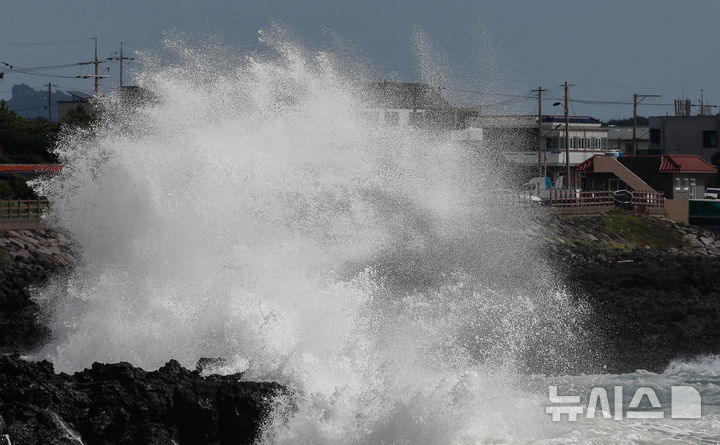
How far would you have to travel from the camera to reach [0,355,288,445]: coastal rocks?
14.3 m

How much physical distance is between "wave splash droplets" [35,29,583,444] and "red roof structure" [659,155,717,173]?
3676cm

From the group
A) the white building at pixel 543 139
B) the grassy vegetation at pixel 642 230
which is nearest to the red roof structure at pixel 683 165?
the grassy vegetation at pixel 642 230

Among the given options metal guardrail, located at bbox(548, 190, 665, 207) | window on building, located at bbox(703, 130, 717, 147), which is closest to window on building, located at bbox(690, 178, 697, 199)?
metal guardrail, located at bbox(548, 190, 665, 207)

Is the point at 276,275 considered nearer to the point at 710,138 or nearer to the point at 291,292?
the point at 291,292

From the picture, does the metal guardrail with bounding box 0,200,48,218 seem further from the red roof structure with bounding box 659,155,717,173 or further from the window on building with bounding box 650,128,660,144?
the window on building with bounding box 650,128,660,144

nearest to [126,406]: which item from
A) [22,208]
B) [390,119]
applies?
[22,208]

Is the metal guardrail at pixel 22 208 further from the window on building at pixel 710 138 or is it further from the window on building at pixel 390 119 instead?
the window on building at pixel 710 138

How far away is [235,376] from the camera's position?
16859mm

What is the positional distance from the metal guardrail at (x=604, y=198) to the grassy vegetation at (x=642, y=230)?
1.43 meters

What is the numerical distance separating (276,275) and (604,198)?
38605mm

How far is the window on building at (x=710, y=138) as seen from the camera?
288 feet

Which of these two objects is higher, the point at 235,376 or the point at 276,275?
the point at 276,275

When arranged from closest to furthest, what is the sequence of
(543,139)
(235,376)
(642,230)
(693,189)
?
(235,376)
(642,230)
(693,189)
(543,139)

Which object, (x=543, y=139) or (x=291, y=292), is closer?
(x=291, y=292)
